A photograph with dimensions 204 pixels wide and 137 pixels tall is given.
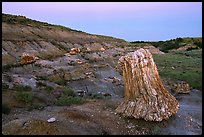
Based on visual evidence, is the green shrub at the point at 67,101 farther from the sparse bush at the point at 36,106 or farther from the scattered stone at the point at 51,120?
the scattered stone at the point at 51,120

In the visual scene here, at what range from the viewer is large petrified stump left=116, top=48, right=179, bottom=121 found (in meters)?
12.7

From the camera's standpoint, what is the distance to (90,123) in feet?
38.6

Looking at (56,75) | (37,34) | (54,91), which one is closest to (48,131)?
(54,91)

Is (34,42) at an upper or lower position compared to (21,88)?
upper

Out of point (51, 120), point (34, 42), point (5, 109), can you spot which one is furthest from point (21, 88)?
point (34, 42)

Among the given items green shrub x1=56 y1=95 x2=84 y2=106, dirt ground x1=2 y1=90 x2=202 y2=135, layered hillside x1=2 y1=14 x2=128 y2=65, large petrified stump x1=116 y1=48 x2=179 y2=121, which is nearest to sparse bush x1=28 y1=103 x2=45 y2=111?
dirt ground x1=2 y1=90 x2=202 y2=135

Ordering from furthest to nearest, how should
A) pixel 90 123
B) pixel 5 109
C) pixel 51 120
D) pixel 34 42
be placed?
pixel 34 42, pixel 5 109, pixel 90 123, pixel 51 120

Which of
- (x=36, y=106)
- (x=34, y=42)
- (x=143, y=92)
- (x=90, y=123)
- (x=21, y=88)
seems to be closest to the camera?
(x=90, y=123)

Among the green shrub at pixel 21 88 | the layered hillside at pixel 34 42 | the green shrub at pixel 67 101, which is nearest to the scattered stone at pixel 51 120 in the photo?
the green shrub at pixel 67 101

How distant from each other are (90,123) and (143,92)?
2539 millimetres

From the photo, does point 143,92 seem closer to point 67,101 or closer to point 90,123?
point 90,123

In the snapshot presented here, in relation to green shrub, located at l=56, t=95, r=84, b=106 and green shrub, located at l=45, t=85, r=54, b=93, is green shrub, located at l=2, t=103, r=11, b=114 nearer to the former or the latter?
green shrub, located at l=56, t=95, r=84, b=106

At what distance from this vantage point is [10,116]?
12812mm

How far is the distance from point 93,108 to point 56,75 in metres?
8.76
